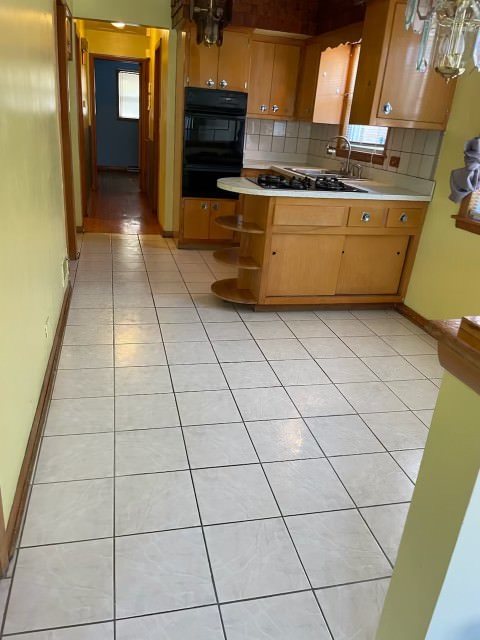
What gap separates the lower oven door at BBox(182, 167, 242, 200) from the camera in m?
5.03

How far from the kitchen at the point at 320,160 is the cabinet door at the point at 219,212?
0.01m

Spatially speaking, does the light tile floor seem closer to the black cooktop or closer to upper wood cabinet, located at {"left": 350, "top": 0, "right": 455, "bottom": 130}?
the black cooktop

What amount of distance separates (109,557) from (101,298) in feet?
8.06

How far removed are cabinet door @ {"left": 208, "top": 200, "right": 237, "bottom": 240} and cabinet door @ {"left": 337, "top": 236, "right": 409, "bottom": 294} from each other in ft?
5.87

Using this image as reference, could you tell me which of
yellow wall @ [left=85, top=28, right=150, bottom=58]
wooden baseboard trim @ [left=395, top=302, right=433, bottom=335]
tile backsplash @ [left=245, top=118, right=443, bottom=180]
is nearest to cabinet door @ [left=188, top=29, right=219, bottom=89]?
tile backsplash @ [left=245, top=118, right=443, bottom=180]

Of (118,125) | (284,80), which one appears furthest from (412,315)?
(118,125)

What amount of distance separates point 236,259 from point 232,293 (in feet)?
0.88

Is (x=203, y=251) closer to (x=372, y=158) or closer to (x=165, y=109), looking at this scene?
(x=165, y=109)

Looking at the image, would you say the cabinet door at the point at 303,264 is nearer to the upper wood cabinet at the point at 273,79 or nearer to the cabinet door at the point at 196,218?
the cabinet door at the point at 196,218

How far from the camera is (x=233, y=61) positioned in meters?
4.73

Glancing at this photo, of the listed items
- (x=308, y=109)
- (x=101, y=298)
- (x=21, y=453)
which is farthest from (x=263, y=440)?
(x=308, y=109)

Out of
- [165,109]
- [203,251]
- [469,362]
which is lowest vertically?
[203,251]

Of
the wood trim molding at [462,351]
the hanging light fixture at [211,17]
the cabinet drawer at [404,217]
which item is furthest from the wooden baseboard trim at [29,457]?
the hanging light fixture at [211,17]

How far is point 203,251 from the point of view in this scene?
537cm
